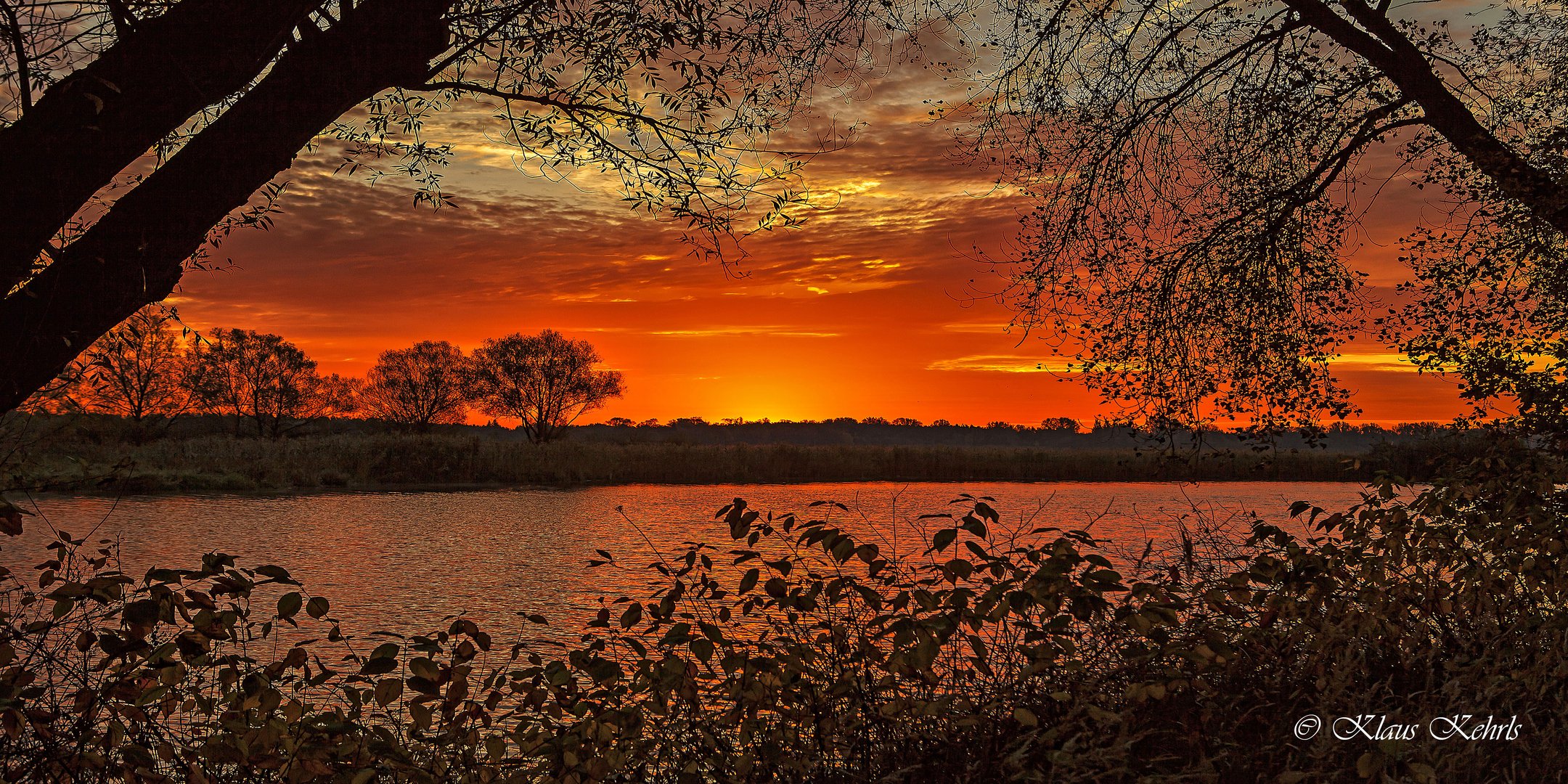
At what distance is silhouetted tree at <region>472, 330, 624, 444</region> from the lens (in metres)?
66.0

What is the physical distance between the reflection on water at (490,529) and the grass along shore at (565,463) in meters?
3.59

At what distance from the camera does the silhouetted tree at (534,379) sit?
6600cm

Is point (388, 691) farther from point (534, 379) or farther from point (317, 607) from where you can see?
point (534, 379)

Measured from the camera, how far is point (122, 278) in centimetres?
451

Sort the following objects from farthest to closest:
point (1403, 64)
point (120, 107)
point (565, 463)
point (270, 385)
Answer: point (270, 385), point (565, 463), point (1403, 64), point (120, 107)

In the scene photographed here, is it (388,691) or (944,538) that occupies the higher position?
(944,538)

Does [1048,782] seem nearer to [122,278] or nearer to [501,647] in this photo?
[122,278]

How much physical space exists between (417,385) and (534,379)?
849cm

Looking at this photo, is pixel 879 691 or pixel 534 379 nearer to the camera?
pixel 879 691

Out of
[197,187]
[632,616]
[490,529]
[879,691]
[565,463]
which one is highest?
[197,187]

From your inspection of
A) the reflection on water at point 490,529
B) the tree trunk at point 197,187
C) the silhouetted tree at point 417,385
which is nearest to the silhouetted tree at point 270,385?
the silhouetted tree at point 417,385

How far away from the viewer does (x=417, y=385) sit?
66.8 m

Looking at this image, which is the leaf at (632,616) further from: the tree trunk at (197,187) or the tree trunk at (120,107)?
the tree trunk at (120,107)

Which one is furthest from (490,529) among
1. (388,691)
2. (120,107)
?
(388,691)
